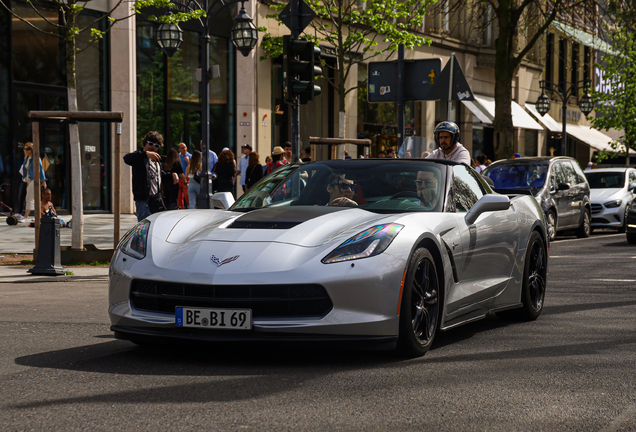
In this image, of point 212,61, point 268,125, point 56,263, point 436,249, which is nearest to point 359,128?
point 268,125

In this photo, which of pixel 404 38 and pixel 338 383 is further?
pixel 404 38

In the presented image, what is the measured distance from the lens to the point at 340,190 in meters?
6.61

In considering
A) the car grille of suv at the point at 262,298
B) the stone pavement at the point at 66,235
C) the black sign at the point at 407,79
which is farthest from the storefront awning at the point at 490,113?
the car grille of suv at the point at 262,298

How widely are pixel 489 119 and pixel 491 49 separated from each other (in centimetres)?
452

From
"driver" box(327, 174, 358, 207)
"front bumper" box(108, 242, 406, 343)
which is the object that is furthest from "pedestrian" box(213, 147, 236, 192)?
"front bumper" box(108, 242, 406, 343)

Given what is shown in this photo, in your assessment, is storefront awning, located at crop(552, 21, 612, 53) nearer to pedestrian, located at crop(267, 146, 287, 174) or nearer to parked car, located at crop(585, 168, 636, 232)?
parked car, located at crop(585, 168, 636, 232)

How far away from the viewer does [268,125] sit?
29.0 metres

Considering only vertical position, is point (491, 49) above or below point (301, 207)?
above

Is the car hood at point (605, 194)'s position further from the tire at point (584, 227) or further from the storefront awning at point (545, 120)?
the storefront awning at point (545, 120)

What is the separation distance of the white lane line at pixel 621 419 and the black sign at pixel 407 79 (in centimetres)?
979

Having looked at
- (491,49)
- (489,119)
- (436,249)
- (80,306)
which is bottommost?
(80,306)

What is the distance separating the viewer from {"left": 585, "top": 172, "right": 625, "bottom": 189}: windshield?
2177 cm

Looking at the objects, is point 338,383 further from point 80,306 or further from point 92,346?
point 80,306

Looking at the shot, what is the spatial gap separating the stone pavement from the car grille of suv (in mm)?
9291
